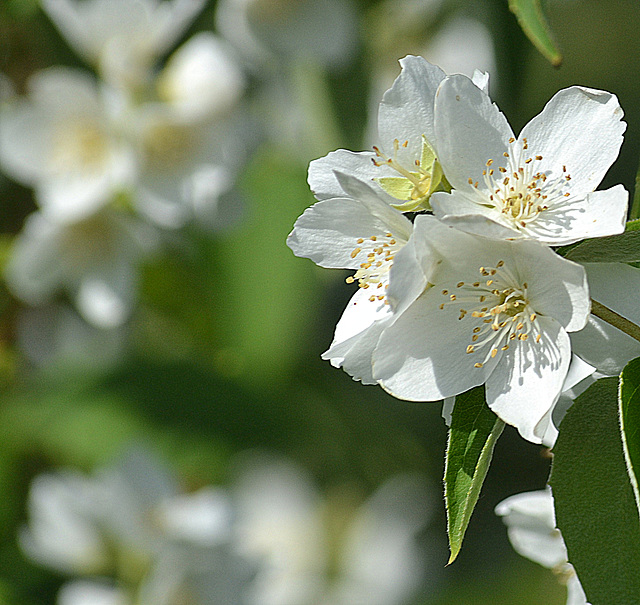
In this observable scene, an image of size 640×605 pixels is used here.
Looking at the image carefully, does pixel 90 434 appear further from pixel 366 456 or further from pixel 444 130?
pixel 444 130

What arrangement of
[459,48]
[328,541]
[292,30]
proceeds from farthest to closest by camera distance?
1. [328,541]
2. [459,48]
3. [292,30]

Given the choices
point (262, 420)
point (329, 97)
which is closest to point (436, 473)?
point (262, 420)

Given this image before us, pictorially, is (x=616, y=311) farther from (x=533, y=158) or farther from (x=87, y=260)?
(x=87, y=260)

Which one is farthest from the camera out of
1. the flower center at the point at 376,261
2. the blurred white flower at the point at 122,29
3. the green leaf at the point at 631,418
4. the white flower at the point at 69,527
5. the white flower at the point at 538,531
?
the white flower at the point at 69,527

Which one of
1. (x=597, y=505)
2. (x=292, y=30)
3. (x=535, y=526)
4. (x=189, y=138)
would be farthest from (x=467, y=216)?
(x=292, y=30)

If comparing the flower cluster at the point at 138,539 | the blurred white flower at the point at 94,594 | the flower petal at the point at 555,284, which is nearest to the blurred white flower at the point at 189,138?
the flower cluster at the point at 138,539

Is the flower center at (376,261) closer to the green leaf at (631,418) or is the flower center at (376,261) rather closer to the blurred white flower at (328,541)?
the green leaf at (631,418)
